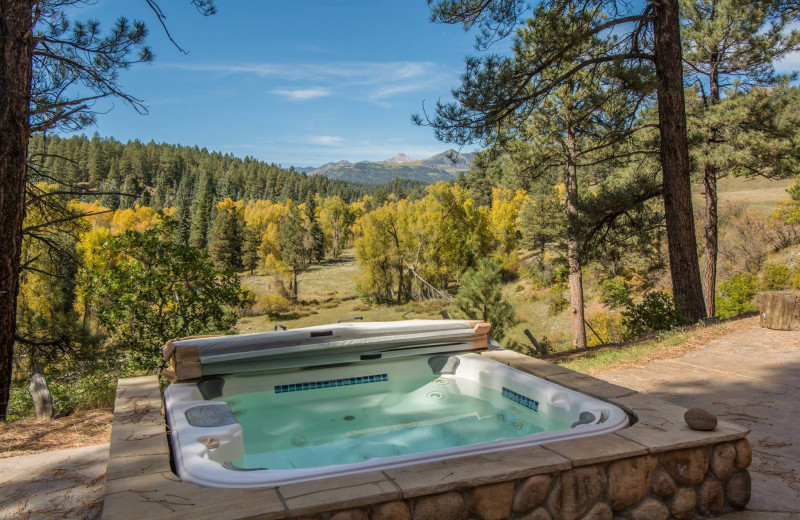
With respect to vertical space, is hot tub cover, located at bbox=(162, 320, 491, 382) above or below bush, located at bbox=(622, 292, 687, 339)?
above

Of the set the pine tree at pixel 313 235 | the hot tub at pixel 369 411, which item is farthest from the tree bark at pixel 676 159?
the pine tree at pixel 313 235

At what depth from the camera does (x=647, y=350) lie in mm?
5207

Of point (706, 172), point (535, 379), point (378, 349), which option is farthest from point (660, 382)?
point (706, 172)

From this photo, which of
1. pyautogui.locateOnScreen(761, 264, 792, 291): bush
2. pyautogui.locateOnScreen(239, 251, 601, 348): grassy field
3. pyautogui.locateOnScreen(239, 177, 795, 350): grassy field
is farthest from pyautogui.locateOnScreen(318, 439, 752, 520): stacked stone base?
pyautogui.locateOnScreen(239, 251, 601, 348): grassy field

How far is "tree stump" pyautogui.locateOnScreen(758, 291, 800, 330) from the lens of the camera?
5.84m

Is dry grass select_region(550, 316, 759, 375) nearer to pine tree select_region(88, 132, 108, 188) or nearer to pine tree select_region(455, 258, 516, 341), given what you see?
pine tree select_region(455, 258, 516, 341)

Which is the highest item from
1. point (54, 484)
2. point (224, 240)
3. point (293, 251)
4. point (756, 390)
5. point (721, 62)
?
point (721, 62)

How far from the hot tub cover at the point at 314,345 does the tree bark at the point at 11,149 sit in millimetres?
1740

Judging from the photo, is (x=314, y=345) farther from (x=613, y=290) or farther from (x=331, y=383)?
(x=613, y=290)

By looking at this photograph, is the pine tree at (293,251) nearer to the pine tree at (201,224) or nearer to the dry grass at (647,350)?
the pine tree at (201,224)

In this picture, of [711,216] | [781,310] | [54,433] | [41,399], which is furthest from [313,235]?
[54,433]

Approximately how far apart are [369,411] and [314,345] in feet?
2.21

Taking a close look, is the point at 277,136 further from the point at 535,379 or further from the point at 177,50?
the point at 535,379

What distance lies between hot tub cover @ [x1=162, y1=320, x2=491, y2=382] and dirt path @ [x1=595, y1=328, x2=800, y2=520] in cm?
144
